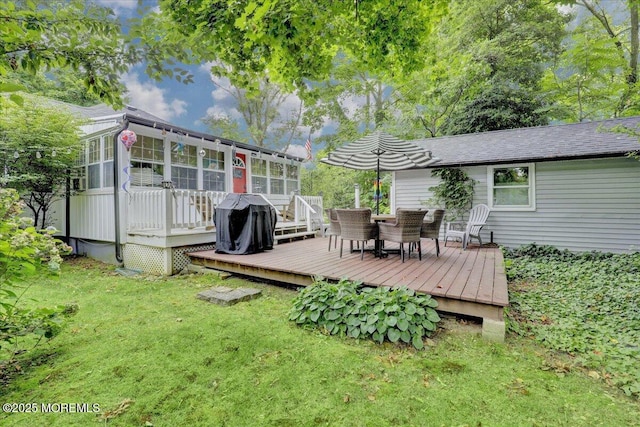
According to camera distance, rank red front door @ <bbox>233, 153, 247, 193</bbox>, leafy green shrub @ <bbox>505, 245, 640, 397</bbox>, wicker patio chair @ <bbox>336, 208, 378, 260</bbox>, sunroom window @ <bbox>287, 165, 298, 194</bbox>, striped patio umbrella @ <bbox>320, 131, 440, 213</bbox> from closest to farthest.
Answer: leafy green shrub @ <bbox>505, 245, 640, 397</bbox> → wicker patio chair @ <bbox>336, 208, 378, 260</bbox> → striped patio umbrella @ <bbox>320, 131, 440, 213</bbox> → red front door @ <bbox>233, 153, 247, 193</bbox> → sunroom window @ <bbox>287, 165, 298, 194</bbox>

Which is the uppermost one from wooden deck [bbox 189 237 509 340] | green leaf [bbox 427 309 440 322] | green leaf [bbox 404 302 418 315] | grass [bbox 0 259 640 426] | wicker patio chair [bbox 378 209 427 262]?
wicker patio chair [bbox 378 209 427 262]

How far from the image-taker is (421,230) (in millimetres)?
5121

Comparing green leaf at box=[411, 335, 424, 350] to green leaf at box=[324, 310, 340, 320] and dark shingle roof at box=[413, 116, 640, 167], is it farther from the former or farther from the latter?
dark shingle roof at box=[413, 116, 640, 167]

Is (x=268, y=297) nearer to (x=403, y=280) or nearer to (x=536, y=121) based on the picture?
(x=403, y=280)

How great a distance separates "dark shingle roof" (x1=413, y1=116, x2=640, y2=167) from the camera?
21.1 feet

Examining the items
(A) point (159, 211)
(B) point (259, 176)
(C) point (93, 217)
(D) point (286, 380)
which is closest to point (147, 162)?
(C) point (93, 217)

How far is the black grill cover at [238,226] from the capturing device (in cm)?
571

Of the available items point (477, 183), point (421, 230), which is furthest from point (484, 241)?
point (421, 230)

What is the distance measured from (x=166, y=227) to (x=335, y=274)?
3529 millimetres

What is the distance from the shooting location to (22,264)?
5.75 ft

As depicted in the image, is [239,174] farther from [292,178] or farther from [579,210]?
[579,210]

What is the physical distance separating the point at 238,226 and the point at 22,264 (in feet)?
13.4

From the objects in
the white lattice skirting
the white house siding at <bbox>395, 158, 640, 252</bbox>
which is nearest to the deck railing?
the white lattice skirting

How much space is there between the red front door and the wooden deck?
4295 mm
